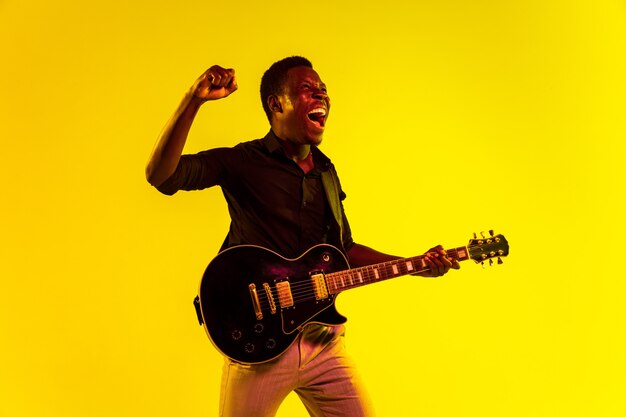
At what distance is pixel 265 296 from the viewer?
1841 millimetres

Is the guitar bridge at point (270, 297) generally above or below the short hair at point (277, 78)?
below

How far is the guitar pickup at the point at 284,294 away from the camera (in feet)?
6.09

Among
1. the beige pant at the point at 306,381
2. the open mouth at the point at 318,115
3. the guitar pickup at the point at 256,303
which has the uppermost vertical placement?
the open mouth at the point at 318,115

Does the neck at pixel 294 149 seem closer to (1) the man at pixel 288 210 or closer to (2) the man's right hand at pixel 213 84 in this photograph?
(1) the man at pixel 288 210

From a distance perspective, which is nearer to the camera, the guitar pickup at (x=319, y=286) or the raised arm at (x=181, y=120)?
the raised arm at (x=181, y=120)

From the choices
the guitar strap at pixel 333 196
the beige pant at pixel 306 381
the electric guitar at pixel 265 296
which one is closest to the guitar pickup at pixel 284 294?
the electric guitar at pixel 265 296

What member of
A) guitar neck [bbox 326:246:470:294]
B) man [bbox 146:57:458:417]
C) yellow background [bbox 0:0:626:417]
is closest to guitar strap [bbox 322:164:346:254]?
man [bbox 146:57:458:417]

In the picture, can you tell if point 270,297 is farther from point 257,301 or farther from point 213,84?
point 213,84

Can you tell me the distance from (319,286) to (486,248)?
2.28ft

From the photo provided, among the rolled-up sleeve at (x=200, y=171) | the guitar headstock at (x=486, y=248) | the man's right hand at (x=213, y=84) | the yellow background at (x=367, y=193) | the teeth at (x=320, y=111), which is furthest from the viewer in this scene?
the yellow background at (x=367, y=193)

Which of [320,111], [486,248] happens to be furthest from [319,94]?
[486,248]

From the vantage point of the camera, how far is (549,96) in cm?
353

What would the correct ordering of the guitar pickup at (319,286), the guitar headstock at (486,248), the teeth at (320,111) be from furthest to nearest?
the guitar headstock at (486,248) → the teeth at (320,111) → the guitar pickup at (319,286)

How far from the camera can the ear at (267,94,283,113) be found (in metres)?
2.11
